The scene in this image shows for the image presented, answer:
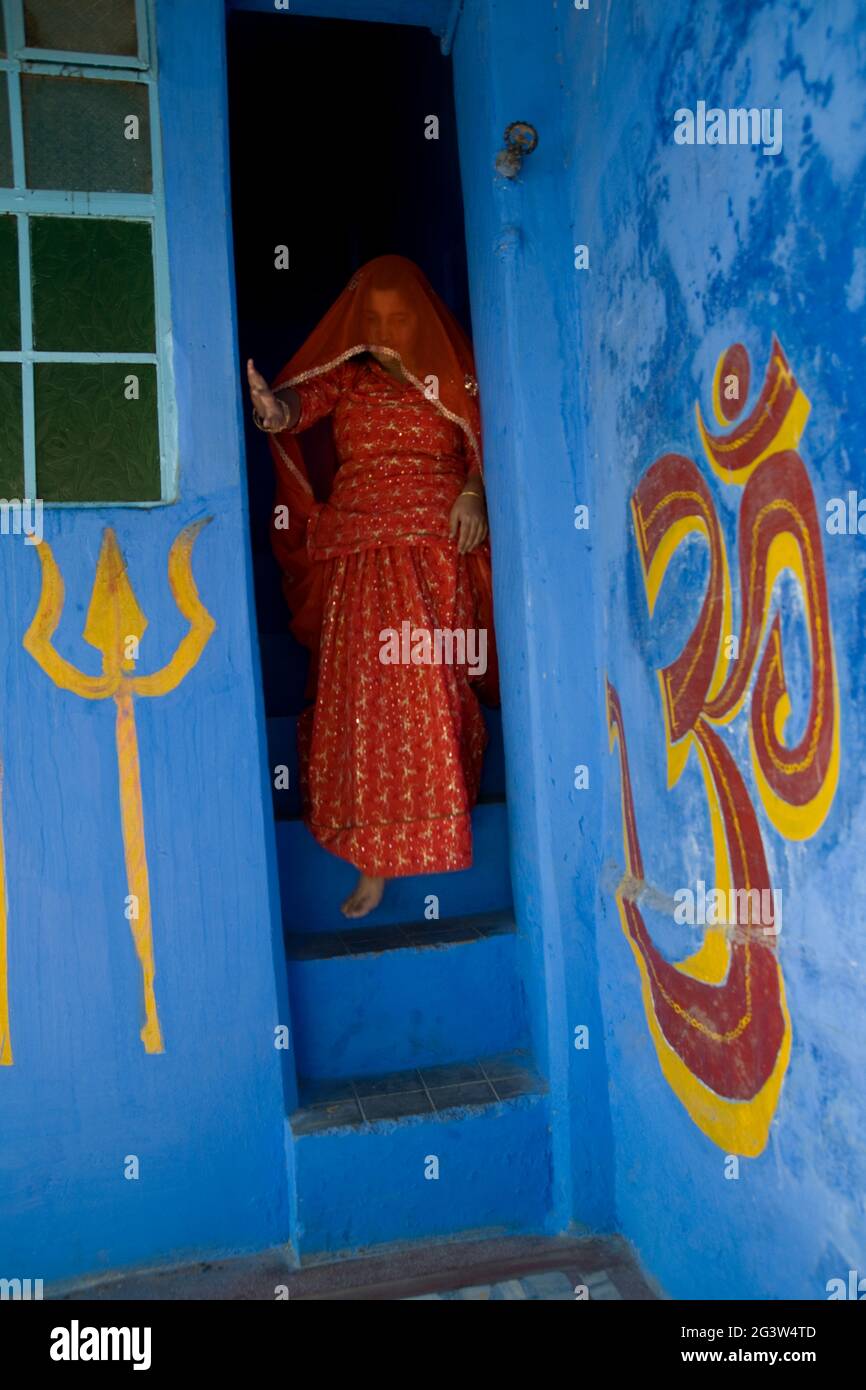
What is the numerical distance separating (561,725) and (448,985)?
27.3 inches

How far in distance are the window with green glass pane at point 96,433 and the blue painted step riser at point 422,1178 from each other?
1.43m

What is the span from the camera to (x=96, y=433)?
221 centimetres

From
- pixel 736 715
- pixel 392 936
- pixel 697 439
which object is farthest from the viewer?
pixel 392 936

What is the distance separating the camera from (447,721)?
2.59 m

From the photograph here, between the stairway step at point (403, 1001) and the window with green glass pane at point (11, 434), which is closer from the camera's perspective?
the window with green glass pane at point (11, 434)

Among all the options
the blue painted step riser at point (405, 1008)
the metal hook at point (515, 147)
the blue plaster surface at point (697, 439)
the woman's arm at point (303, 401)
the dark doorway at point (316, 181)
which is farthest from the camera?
the dark doorway at point (316, 181)

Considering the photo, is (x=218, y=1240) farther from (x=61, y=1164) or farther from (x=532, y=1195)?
(x=532, y=1195)

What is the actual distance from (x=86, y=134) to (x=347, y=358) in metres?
0.76

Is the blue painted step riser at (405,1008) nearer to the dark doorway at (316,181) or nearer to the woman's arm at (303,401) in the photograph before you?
the dark doorway at (316,181)

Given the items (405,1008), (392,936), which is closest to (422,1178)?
(405,1008)

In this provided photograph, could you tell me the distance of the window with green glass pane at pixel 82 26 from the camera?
7.22 feet

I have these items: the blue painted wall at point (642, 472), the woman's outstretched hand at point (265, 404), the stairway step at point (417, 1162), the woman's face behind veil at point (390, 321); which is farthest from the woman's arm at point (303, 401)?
the stairway step at point (417, 1162)

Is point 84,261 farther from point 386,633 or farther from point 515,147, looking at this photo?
point 386,633
